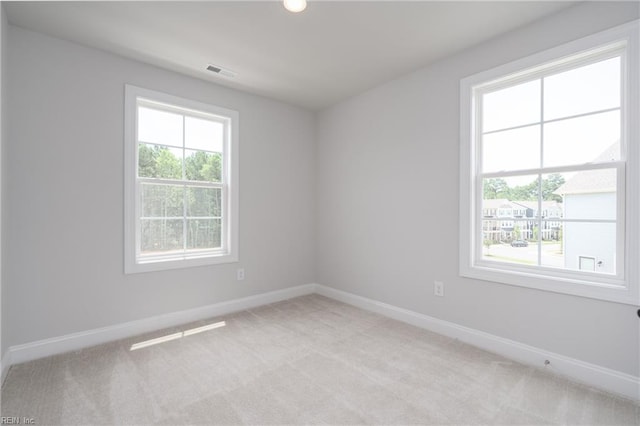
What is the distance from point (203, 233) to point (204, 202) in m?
0.34

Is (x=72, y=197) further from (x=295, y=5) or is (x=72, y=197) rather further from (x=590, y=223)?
(x=590, y=223)

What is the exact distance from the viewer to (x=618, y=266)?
1.97 metres

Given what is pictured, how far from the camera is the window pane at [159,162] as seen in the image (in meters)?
2.91

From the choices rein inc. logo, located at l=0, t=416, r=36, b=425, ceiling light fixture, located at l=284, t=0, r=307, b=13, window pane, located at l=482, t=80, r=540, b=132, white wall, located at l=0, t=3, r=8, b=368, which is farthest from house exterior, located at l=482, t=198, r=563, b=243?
white wall, located at l=0, t=3, r=8, b=368

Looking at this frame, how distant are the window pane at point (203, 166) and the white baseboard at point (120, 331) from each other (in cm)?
141

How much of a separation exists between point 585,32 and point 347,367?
9.43ft

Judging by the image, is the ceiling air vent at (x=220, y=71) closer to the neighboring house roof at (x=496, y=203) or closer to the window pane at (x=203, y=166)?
the window pane at (x=203, y=166)

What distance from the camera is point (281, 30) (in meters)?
2.35

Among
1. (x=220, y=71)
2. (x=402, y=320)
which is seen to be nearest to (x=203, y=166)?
(x=220, y=71)

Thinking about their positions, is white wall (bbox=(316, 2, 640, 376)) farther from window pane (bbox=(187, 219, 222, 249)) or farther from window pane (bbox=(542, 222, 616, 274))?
window pane (bbox=(187, 219, 222, 249))

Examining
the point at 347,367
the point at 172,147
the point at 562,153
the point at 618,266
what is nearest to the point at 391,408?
the point at 347,367

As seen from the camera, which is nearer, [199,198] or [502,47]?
[502,47]

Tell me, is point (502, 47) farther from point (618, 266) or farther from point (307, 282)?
point (307, 282)

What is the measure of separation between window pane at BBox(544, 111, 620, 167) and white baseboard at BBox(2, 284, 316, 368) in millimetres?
3188
